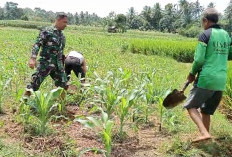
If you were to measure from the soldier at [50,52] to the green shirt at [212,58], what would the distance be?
2215mm

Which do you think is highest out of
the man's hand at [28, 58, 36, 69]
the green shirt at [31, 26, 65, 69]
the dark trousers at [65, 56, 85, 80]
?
the green shirt at [31, 26, 65, 69]

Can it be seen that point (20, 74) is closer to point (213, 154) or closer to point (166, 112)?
point (166, 112)

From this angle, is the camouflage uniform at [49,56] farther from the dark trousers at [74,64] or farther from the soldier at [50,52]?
the dark trousers at [74,64]

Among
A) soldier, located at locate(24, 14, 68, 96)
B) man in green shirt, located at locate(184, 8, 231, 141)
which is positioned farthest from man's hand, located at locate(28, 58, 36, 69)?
man in green shirt, located at locate(184, 8, 231, 141)

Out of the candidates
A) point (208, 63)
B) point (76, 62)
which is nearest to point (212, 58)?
point (208, 63)

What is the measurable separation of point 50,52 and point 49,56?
7cm

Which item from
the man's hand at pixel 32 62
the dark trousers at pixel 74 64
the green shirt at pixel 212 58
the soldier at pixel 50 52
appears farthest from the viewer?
the dark trousers at pixel 74 64

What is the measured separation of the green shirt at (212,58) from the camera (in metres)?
3.91

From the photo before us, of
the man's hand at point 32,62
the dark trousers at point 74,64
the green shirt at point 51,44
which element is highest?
the green shirt at point 51,44

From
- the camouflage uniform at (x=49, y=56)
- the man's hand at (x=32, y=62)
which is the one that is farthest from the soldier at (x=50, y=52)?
the man's hand at (x=32, y=62)

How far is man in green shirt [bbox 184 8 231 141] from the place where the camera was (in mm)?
3924

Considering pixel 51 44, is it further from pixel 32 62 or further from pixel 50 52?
pixel 32 62

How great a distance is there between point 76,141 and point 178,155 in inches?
49.6

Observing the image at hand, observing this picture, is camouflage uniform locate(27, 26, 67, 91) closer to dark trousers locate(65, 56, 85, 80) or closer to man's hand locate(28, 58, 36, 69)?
man's hand locate(28, 58, 36, 69)
